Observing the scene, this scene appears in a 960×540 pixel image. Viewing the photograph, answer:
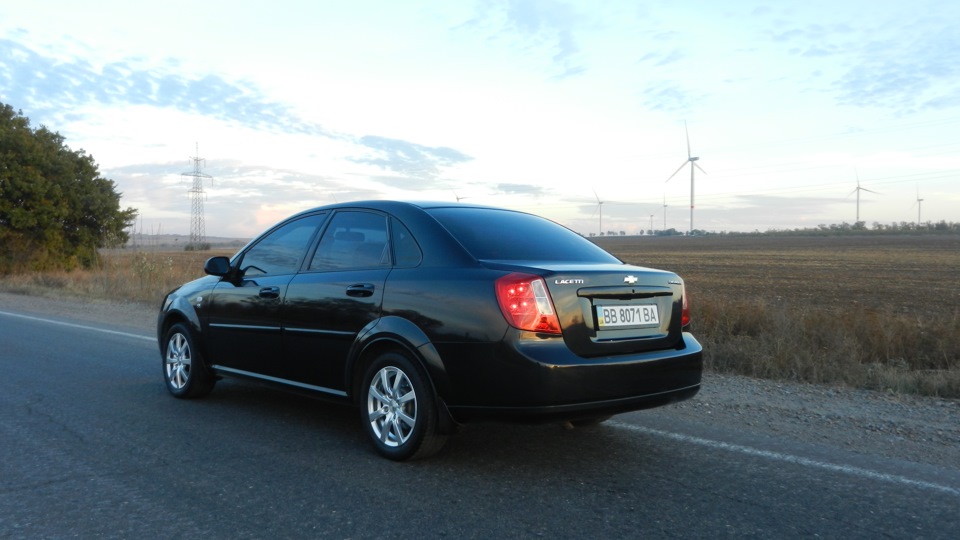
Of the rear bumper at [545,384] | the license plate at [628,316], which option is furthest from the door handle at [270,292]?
the license plate at [628,316]

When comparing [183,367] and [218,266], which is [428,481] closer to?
[218,266]

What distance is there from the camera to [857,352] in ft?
30.9

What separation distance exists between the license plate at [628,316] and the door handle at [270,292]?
7.83 ft

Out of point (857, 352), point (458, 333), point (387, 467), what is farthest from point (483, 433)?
point (857, 352)

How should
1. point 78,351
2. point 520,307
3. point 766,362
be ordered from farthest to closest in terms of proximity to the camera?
point 78,351 → point 766,362 → point 520,307

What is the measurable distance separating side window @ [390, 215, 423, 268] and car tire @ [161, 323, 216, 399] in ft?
7.84

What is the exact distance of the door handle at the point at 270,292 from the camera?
5645 mm

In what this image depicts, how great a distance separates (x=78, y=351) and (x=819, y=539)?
8.43 m

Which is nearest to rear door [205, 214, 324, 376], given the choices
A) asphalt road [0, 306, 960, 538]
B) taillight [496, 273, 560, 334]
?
asphalt road [0, 306, 960, 538]

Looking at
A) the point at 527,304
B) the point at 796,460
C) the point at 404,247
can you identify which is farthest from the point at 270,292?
the point at 796,460

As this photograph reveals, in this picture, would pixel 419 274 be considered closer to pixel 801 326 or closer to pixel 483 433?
pixel 483 433

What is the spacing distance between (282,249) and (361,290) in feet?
4.15

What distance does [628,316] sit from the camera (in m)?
4.62

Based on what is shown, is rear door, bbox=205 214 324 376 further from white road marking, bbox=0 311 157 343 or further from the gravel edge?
white road marking, bbox=0 311 157 343
